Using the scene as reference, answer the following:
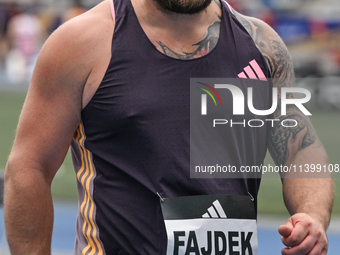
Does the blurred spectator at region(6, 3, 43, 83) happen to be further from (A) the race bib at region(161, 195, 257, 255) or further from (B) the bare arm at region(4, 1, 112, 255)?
(A) the race bib at region(161, 195, 257, 255)

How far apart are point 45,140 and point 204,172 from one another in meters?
0.62

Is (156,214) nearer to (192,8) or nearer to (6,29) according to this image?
Result: (192,8)

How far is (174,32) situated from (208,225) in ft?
2.56

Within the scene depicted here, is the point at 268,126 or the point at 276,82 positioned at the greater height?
the point at 276,82

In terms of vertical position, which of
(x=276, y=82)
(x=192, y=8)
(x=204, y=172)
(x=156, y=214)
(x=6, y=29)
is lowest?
(x=156, y=214)

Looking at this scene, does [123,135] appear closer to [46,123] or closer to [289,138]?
[46,123]

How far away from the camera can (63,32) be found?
217 cm

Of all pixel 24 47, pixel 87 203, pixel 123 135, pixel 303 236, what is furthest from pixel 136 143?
pixel 24 47

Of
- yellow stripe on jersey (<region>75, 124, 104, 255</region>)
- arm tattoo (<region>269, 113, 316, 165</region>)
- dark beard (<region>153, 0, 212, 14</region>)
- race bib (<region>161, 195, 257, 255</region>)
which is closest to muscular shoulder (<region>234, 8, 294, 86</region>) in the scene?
arm tattoo (<region>269, 113, 316, 165</region>)

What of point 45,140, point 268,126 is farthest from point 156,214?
point 268,126

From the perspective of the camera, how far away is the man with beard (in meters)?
2.15

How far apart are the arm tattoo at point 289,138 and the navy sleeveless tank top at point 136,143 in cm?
42

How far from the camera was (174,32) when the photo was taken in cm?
231

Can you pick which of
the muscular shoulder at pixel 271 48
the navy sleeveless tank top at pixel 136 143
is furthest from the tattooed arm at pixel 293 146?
the navy sleeveless tank top at pixel 136 143
